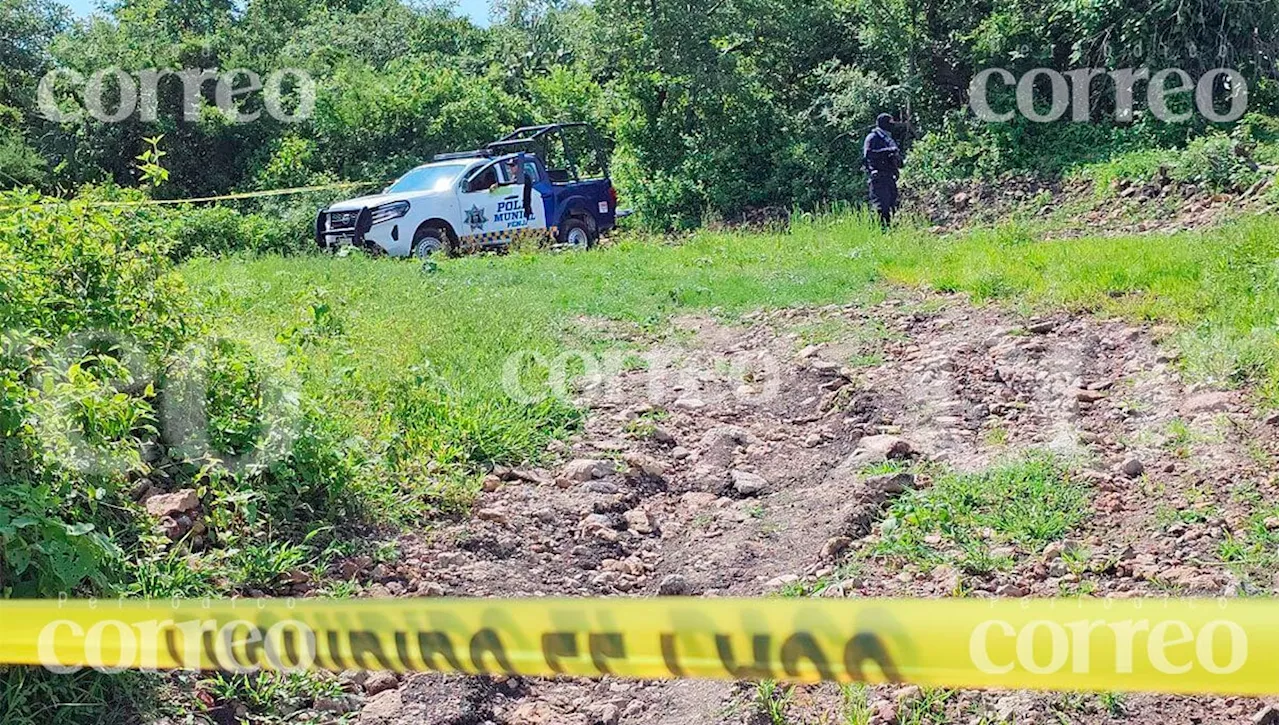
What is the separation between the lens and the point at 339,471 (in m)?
4.79

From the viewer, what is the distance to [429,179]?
16.2 m

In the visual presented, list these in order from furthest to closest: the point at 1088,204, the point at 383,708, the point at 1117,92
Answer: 1. the point at 1117,92
2. the point at 1088,204
3. the point at 383,708

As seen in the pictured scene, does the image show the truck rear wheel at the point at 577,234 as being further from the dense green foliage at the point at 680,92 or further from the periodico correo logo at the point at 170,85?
the periodico correo logo at the point at 170,85

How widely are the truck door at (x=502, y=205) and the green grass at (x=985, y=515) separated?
11.6 metres

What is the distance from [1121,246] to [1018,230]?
9.55 ft

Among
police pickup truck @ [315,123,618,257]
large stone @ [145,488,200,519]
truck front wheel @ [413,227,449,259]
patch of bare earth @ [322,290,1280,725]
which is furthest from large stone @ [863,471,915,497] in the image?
truck front wheel @ [413,227,449,259]

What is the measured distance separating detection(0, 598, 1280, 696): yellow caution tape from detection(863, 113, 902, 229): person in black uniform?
474 inches

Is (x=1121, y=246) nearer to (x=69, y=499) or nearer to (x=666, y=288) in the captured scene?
(x=666, y=288)

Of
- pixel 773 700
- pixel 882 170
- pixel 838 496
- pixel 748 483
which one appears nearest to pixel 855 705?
pixel 773 700

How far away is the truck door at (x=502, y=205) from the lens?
15.9 meters

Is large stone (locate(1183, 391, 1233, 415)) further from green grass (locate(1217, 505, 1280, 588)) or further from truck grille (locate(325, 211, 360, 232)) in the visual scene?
truck grille (locate(325, 211, 360, 232))

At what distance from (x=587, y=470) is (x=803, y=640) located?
3758 mm

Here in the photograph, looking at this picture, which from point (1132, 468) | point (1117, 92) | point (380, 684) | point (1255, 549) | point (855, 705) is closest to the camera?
point (855, 705)

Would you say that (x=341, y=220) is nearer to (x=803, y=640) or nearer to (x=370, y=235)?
(x=370, y=235)
